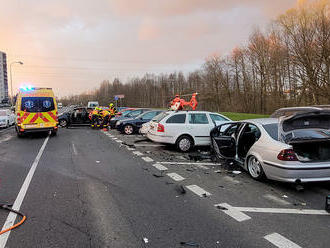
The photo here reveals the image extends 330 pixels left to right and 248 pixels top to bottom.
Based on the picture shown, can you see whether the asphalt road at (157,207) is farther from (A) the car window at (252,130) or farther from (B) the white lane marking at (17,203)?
(A) the car window at (252,130)

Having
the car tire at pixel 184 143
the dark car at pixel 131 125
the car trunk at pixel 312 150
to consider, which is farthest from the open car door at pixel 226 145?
the dark car at pixel 131 125

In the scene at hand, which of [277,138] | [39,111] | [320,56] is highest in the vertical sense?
[320,56]

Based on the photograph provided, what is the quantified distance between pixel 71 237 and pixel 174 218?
1.44m

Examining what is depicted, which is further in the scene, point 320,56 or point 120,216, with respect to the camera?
point 320,56

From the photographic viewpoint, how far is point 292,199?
441 centimetres

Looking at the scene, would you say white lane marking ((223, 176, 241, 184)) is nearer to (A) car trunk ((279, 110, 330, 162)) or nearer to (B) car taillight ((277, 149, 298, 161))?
(B) car taillight ((277, 149, 298, 161))

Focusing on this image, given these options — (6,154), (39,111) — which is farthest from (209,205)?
(39,111)

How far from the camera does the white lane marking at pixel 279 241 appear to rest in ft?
9.53

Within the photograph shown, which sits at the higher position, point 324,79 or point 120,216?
point 324,79

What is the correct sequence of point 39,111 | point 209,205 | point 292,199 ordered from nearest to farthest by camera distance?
point 209,205, point 292,199, point 39,111

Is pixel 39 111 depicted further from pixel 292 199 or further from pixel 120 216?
pixel 292 199

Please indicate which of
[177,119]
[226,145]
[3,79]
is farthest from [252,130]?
[3,79]

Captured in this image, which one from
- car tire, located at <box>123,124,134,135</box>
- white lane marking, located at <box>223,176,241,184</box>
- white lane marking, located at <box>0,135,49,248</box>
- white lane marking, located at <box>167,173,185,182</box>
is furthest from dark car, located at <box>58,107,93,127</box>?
white lane marking, located at <box>223,176,241,184</box>

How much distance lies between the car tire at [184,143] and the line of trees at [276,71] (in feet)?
68.7
